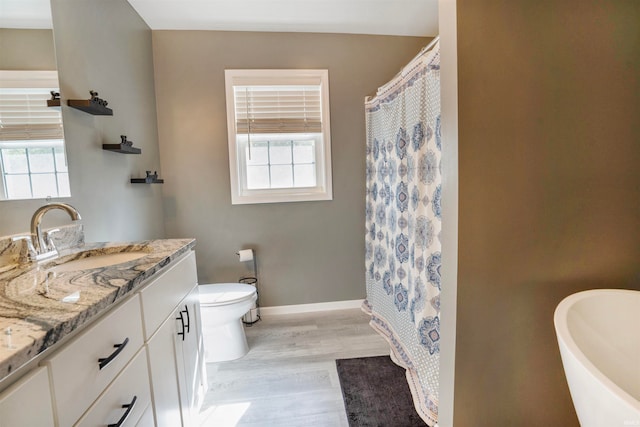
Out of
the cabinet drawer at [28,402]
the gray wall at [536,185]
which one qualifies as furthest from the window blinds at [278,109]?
the cabinet drawer at [28,402]

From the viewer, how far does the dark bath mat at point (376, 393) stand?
53.4 inches

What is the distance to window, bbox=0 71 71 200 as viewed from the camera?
0.99 m

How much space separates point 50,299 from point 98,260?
0.60 meters

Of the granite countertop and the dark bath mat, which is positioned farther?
the dark bath mat

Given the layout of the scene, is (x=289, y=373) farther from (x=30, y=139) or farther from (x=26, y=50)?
(x=26, y=50)

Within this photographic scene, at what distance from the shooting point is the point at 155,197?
211 centimetres

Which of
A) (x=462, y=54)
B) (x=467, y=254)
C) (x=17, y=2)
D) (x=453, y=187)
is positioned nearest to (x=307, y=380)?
(x=467, y=254)

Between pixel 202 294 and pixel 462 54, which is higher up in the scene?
pixel 462 54

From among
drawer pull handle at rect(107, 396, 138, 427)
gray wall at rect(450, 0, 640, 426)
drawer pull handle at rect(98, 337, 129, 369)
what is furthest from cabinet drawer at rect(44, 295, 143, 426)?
gray wall at rect(450, 0, 640, 426)

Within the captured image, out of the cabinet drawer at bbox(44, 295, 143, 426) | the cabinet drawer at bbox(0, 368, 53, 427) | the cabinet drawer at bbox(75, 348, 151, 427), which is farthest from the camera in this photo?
the cabinet drawer at bbox(75, 348, 151, 427)

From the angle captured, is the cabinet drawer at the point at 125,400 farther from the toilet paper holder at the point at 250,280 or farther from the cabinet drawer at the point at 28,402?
the toilet paper holder at the point at 250,280

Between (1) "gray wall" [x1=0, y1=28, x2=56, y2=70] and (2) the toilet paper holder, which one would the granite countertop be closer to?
(1) "gray wall" [x1=0, y1=28, x2=56, y2=70]

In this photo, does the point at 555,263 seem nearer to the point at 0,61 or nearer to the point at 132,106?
the point at 0,61

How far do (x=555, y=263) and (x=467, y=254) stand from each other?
1.12 feet
